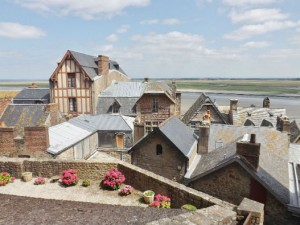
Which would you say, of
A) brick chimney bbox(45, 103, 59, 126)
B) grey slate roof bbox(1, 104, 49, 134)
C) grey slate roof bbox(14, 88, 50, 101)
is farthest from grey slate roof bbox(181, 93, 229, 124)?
grey slate roof bbox(14, 88, 50, 101)

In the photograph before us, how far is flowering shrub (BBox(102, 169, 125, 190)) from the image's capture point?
34.8 feet

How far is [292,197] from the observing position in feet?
41.5

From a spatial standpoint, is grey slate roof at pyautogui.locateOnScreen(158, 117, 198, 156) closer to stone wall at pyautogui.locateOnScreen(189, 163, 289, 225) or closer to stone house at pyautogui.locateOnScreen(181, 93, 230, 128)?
stone wall at pyautogui.locateOnScreen(189, 163, 289, 225)

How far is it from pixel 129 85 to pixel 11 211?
28789mm

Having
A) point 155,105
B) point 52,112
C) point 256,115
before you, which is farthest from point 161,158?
point 256,115

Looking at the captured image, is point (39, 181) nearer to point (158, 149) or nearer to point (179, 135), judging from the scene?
point (158, 149)

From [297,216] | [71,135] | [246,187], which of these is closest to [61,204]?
[246,187]

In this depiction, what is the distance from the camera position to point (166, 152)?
17641mm

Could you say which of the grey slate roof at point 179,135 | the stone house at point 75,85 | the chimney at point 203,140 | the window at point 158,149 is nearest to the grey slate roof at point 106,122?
the stone house at point 75,85

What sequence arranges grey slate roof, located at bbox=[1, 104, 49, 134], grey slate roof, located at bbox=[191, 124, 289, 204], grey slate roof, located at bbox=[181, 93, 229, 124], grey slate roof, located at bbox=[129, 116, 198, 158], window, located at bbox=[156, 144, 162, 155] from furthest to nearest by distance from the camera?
grey slate roof, located at bbox=[181, 93, 229, 124]
grey slate roof, located at bbox=[1, 104, 49, 134]
window, located at bbox=[156, 144, 162, 155]
grey slate roof, located at bbox=[129, 116, 198, 158]
grey slate roof, located at bbox=[191, 124, 289, 204]

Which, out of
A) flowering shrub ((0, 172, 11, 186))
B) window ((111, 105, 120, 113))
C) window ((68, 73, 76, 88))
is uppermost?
window ((68, 73, 76, 88))

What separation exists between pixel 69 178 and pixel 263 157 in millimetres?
11094

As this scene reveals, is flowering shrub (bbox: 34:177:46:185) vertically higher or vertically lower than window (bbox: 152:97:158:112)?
lower

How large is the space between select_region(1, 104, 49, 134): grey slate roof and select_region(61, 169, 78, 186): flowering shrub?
502 inches
